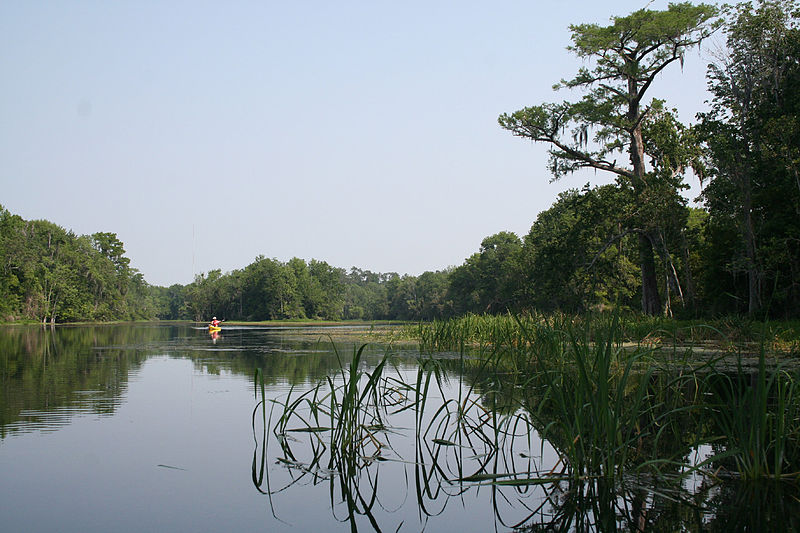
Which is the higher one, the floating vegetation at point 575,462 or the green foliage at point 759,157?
the green foliage at point 759,157

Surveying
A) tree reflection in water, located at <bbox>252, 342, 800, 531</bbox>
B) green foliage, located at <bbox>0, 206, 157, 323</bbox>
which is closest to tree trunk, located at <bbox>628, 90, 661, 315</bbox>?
tree reflection in water, located at <bbox>252, 342, 800, 531</bbox>

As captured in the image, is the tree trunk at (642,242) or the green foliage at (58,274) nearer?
the tree trunk at (642,242)

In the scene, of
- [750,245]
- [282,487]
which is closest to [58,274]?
[750,245]

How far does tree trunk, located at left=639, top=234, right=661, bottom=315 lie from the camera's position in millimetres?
22859

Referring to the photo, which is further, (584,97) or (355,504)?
(584,97)

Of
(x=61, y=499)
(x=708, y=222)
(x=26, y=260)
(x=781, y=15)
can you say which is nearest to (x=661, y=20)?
(x=781, y=15)

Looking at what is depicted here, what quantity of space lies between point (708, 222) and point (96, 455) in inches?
884

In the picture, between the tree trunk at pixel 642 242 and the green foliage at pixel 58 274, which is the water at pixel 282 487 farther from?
the green foliage at pixel 58 274

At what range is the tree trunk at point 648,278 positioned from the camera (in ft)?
75.0

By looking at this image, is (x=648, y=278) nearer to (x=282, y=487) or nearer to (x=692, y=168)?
(x=692, y=168)

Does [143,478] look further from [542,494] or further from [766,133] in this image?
[766,133]

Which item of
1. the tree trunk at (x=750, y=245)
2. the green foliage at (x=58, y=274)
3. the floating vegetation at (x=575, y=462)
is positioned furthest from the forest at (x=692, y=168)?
the green foliage at (x=58, y=274)

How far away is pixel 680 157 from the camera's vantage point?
75.4 ft

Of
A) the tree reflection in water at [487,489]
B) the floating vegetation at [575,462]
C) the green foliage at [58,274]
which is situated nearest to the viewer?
the tree reflection in water at [487,489]
